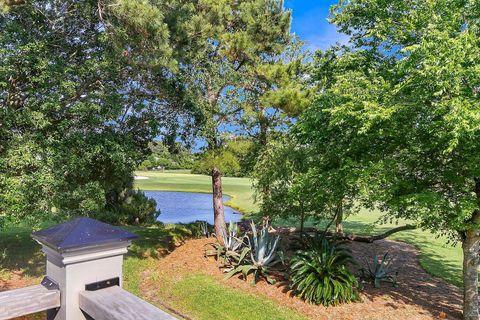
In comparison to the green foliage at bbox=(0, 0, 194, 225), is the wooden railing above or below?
below

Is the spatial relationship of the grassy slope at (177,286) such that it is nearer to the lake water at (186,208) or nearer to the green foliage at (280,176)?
the green foliage at (280,176)

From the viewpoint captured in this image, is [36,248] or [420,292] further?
[36,248]

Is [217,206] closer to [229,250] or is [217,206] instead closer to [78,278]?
[229,250]

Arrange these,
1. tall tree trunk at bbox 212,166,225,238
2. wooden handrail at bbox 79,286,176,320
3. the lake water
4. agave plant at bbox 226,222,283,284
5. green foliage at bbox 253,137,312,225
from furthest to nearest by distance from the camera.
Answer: the lake water → tall tree trunk at bbox 212,166,225,238 → green foliage at bbox 253,137,312,225 → agave plant at bbox 226,222,283,284 → wooden handrail at bbox 79,286,176,320

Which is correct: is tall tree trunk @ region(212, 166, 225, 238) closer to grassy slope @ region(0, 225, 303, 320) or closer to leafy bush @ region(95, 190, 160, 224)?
grassy slope @ region(0, 225, 303, 320)

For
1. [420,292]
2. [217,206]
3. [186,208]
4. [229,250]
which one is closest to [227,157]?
[217,206]

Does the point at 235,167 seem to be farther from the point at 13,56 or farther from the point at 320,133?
the point at 13,56

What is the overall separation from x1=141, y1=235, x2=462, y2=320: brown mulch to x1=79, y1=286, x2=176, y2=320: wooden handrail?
17.8 ft

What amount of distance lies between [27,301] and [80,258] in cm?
34

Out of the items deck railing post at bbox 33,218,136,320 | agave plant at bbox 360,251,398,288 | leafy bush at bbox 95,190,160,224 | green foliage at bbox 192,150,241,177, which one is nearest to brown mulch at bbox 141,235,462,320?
agave plant at bbox 360,251,398,288

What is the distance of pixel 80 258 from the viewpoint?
171 cm

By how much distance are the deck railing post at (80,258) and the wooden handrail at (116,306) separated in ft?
0.20

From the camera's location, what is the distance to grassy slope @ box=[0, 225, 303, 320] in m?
6.45

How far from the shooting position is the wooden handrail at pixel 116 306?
1461 millimetres
